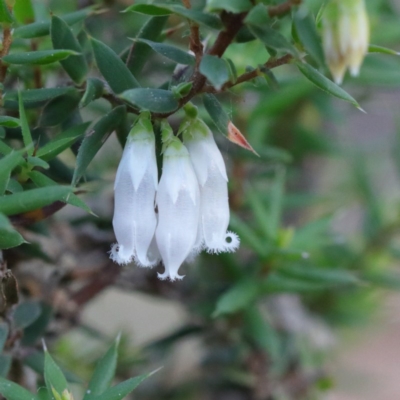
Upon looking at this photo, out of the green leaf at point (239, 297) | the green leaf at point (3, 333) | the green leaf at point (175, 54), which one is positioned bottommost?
the green leaf at point (239, 297)

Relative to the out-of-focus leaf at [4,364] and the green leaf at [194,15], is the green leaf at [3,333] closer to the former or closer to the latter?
the out-of-focus leaf at [4,364]

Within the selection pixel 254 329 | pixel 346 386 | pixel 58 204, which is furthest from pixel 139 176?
pixel 346 386

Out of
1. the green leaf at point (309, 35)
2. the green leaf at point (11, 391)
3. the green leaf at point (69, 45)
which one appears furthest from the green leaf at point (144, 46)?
the green leaf at point (11, 391)

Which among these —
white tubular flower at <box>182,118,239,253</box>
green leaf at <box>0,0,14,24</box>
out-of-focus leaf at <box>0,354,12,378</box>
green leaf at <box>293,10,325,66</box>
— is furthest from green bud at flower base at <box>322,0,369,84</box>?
out-of-focus leaf at <box>0,354,12,378</box>

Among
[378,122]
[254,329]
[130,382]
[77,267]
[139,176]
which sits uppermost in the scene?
[139,176]

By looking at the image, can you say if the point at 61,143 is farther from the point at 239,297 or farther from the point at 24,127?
the point at 239,297

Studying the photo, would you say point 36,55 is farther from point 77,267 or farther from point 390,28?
point 390,28
